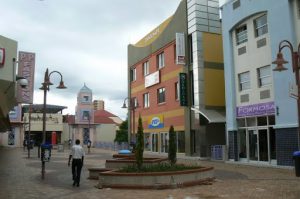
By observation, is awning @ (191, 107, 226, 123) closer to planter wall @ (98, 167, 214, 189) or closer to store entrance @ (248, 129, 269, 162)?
store entrance @ (248, 129, 269, 162)

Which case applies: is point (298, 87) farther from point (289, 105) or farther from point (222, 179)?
point (289, 105)

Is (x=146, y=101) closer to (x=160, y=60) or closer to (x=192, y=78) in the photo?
(x=160, y=60)

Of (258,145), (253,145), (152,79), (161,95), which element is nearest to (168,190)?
(258,145)

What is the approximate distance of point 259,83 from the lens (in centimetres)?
2484

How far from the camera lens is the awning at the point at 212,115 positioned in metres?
29.7

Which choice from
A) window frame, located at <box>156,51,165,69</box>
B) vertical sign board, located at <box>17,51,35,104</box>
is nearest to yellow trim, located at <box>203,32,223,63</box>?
window frame, located at <box>156,51,165,69</box>

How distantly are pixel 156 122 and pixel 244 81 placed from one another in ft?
48.3

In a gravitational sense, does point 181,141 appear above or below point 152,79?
below

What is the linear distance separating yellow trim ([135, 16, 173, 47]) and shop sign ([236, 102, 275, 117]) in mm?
14000

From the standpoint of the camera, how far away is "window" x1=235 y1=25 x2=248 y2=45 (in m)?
26.4

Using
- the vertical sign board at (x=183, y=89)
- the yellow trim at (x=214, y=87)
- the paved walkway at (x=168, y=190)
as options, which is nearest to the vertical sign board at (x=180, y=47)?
the vertical sign board at (x=183, y=89)

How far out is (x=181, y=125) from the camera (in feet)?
113

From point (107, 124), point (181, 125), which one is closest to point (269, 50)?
point (181, 125)

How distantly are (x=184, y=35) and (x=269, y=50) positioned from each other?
35.8 feet
